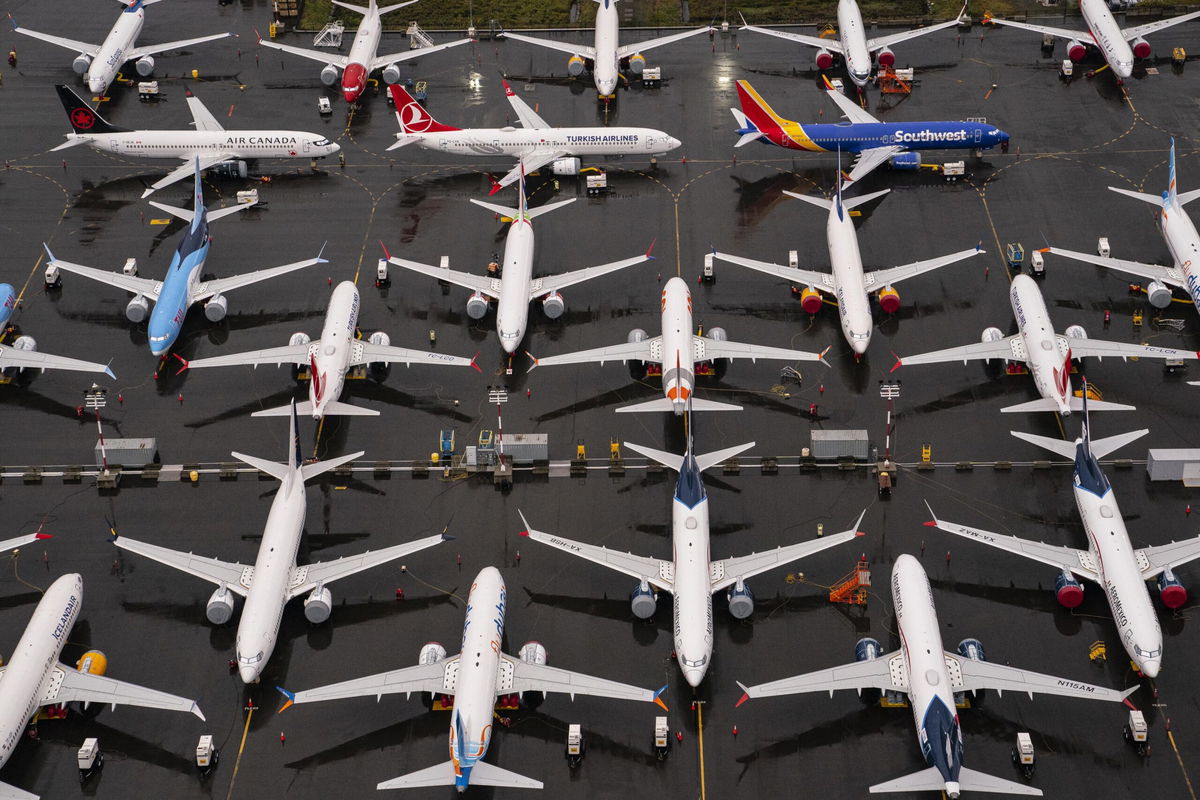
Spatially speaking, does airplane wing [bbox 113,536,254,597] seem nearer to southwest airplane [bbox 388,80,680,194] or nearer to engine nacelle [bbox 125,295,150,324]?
engine nacelle [bbox 125,295,150,324]

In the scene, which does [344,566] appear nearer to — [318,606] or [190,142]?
[318,606]

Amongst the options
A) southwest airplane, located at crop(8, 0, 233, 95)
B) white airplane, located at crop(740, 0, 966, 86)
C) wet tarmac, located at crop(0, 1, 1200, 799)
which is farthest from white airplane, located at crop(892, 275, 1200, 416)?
southwest airplane, located at crop(8, 0, 233, 95)

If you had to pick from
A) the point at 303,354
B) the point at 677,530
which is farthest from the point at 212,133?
the point at 677,530

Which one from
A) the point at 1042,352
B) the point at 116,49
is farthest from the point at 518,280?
the point at 116,49

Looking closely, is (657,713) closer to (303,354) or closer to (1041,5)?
(303,354)

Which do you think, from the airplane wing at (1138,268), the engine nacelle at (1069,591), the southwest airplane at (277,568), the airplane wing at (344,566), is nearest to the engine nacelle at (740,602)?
the airplane wing at (344,566)

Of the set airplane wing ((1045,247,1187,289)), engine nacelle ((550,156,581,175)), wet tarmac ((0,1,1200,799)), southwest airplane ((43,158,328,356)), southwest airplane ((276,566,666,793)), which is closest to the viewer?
southwest airplane ((276,566,666,793))
